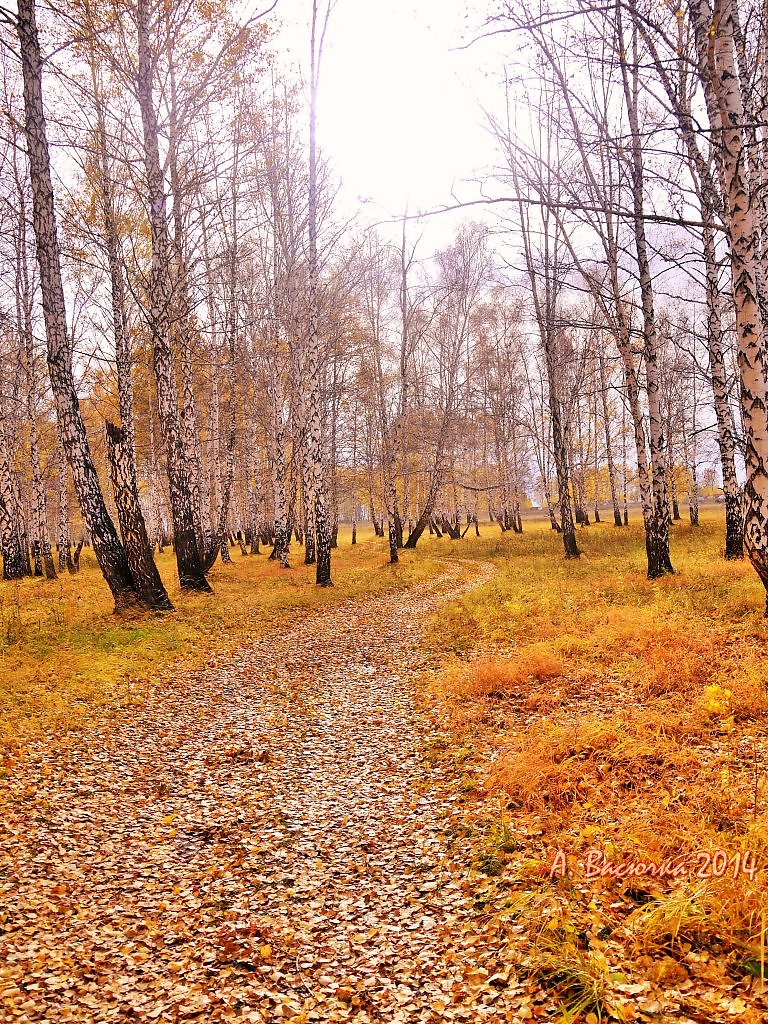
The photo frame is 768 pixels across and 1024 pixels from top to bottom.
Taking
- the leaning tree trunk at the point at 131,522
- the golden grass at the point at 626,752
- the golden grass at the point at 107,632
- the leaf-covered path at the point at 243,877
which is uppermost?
the leaning tree trunk at the point at 131,522

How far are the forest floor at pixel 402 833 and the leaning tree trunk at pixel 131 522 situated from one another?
320cm

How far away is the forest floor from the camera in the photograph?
10.1ft

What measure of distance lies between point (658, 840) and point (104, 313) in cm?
2386

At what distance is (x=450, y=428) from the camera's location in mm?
27891

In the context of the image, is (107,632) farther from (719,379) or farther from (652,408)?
(719,379)

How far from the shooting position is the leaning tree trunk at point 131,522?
39.7ft

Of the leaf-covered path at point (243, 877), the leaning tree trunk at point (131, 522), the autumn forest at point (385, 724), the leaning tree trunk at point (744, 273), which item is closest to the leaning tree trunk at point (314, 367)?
the autumn forest at point (385, 724)

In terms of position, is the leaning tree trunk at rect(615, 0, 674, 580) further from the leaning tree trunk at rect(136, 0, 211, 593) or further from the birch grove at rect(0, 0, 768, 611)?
the leaning tree trunk at rect(136, 0, 211, 593)

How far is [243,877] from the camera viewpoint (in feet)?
13.9

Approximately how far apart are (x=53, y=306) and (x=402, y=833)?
1141 centimetres

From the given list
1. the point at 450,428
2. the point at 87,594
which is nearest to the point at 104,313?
the point at 87,594

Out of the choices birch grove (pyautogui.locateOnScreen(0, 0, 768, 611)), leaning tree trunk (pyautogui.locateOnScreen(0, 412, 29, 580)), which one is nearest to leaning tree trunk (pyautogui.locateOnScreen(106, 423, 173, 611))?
birch grove (pyautogui.locateOnScreen(0, 0, 768, 611))

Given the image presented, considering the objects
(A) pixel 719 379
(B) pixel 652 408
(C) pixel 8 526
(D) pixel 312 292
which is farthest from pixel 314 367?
(C) pixel 8 526

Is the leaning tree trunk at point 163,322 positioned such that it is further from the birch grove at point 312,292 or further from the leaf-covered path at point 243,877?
the leaf-covered path at point 243,877
